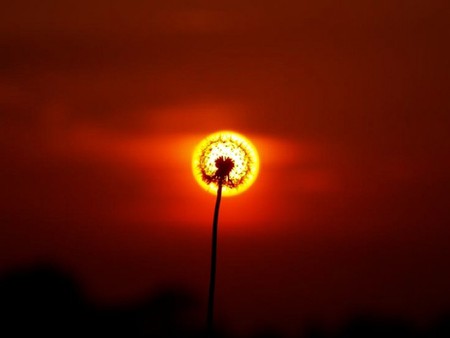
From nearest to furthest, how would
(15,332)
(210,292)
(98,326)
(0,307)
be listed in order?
(210,292)
(15,332)
(98,326)
(0,307)

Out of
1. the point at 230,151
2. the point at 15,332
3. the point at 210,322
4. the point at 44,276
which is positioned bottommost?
the point at 210,322

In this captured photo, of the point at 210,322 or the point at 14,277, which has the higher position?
the point at 14,277

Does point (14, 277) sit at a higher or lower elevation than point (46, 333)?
higher

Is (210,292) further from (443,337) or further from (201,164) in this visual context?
(443,337)

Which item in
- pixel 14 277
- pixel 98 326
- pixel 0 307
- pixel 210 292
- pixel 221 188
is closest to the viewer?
pixel 210 292

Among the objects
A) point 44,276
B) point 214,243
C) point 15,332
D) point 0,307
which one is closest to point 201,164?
point 214,243

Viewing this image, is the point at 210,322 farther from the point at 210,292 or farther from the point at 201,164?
the point at 201,164

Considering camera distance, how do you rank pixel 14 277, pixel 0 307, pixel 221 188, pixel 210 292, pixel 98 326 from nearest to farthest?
pixel 210 292 < pixel 221 188 < pixel 98 326 < pixel 0 307 < pixel 14 277

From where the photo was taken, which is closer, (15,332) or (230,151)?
(230,151)

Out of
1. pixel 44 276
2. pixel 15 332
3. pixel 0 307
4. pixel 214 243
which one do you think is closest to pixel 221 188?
pixel 214 243
